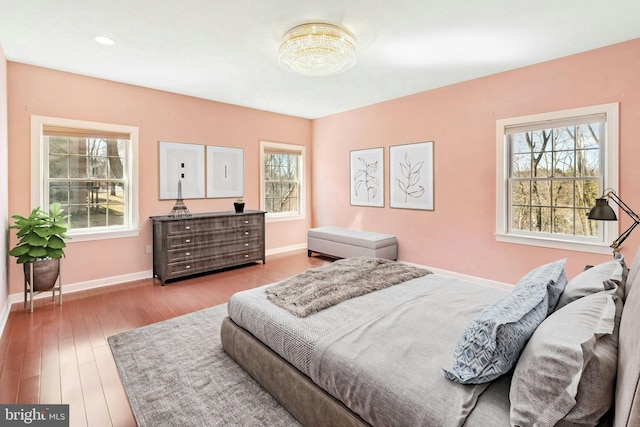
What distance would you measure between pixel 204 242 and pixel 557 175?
4.69 meters

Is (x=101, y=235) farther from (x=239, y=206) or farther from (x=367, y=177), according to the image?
(x=367, y=177)

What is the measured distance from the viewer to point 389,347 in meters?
1.58

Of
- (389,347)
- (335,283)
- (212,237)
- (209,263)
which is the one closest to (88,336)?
(209,263)

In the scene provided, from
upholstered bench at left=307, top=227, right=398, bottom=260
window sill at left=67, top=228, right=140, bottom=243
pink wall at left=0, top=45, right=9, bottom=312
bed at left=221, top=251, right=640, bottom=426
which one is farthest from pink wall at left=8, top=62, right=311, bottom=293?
bed at left=221, top=251, right=640, bottom=426

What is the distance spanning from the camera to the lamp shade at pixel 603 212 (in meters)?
2.34

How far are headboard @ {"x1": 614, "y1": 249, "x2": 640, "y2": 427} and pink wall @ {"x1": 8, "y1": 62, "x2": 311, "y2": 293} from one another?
5071mm

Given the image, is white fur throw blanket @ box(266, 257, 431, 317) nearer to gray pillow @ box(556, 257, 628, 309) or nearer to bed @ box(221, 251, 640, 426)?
bed @ box(221, 251, 640, 426)

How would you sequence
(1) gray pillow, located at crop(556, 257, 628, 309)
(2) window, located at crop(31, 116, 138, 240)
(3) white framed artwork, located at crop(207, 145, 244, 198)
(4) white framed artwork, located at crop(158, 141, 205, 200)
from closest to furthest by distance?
(1) gray pillow, located at crop(556, 257, 628, 309) < (2) window, located at crop(31, 116, 138, 240) < (4) white framed artwork, located at crop(158, 141, 205, 200) < (3) white framed artwork, located at crop(207, 145, 244, 198)

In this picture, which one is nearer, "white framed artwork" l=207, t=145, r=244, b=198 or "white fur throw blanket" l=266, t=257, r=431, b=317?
"white fur throw blanket" l=266, t=257, r=431, b=317

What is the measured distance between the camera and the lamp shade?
234 centimetres

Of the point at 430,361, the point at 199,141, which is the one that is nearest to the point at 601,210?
the point at 430,361

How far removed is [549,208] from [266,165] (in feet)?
14.9

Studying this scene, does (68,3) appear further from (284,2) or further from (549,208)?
(549,208)

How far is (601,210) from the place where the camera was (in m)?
2.38
